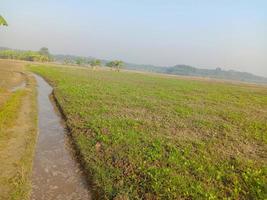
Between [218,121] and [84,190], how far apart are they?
13163mm

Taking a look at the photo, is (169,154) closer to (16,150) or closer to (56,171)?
(56,171)

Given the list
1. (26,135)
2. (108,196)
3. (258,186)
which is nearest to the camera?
(108,196)

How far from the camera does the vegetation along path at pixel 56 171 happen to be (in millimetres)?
7980

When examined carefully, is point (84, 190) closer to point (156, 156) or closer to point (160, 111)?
point (156, 156)

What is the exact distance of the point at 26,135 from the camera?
42.5 feet

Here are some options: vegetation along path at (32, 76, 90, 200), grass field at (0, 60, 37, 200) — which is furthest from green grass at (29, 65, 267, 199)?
grass field at (0, 60, 37, 200)

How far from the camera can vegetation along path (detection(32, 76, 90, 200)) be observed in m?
7.98

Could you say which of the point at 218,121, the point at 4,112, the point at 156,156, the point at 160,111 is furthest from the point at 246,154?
the point at 4,112

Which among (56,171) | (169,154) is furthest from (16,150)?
(169,154)

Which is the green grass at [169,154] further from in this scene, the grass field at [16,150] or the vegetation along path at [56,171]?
the grass field at [16,150]

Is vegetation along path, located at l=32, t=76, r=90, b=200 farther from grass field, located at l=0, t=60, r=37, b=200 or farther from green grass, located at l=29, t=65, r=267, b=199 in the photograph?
green grass, located at l=29, t=65, r=267, b=199

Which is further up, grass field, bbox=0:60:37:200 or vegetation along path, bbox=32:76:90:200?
grass field, bbox=0:60:37:200

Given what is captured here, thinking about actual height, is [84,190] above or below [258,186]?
below

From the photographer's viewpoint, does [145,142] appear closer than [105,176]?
No
